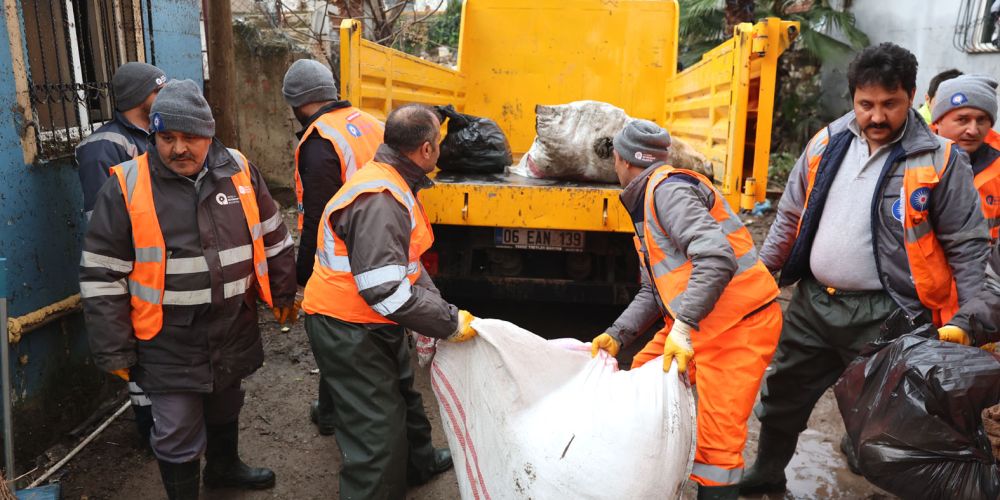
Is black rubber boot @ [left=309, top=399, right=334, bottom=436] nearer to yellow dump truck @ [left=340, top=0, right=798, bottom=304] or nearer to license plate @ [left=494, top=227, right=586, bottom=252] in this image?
yellow dump truck @ [left=340, top=0, right=798, bottom=304]

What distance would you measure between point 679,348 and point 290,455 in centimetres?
184

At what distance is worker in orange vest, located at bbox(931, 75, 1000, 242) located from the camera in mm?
2713

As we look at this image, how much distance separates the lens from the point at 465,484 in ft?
7.19

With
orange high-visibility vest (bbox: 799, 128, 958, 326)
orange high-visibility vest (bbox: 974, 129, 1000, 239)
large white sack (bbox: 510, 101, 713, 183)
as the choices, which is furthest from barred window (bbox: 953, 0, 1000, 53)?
orange high-visibility vest (bbox: 799, 128, 958, 326)

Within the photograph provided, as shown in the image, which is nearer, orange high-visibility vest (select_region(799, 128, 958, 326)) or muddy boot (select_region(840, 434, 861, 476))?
orange high-visibility vest (select_region(799, 128, 958, 326))

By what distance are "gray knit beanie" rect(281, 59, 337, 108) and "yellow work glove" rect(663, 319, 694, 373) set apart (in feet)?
6.04

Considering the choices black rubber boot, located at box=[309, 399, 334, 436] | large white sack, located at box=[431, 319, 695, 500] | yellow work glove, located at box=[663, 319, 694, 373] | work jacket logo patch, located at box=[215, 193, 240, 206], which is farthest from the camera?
black rubber boot, located at box=[309, 399, 334, 436]

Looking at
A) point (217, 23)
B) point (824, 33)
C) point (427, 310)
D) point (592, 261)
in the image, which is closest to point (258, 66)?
point (217, 23)

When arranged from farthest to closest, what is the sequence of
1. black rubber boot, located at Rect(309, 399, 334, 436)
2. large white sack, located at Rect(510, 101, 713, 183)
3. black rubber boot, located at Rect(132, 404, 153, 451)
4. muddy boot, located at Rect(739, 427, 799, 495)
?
large white sack, located at Rect(510, 101, 713, 183) → black rubber boot, located at Rect(309, 399, 334, 436) → muddy boot, located at Rect(739, 427, 799, 495) → black rubber boot, located at Rect(132, 404, 153, 451)

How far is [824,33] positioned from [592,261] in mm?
7994

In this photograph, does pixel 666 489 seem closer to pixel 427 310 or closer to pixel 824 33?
pixel 427 310

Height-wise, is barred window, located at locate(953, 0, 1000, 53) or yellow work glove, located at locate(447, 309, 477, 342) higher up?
barred window, located at locate(953, 0, 1000, 53)

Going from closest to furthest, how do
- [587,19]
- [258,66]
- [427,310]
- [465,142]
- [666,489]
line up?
[666,489]
[427,310]
[465,142]
[587,19]
[258,66]

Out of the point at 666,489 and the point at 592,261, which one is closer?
the point at 666,489
